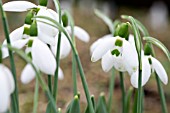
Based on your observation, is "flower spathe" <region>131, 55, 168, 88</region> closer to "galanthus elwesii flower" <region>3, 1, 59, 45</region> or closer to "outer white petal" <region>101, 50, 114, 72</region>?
"outer white petal" <region>101, 50, 114, 72</region>

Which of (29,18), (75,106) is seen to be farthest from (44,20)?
(75,106)

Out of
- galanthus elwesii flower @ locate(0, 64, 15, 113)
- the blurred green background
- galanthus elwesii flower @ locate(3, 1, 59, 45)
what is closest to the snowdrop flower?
galanthus elwesii flower @ locate(3, 1, 59, 45)

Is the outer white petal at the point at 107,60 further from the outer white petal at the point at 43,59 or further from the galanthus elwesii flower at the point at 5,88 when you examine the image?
the galanthus elwesii flower at the point at 5,88

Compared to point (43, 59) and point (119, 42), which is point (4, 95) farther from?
point (119, 42)

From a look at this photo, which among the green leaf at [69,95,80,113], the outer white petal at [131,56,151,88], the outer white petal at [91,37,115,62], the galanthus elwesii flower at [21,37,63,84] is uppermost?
the galanthus elwesii flower at [21,37,63,84]

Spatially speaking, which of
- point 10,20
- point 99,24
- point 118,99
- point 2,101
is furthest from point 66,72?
point 2,101

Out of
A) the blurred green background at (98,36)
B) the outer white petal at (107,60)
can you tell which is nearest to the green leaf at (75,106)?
the outer white petal at (107,60)
